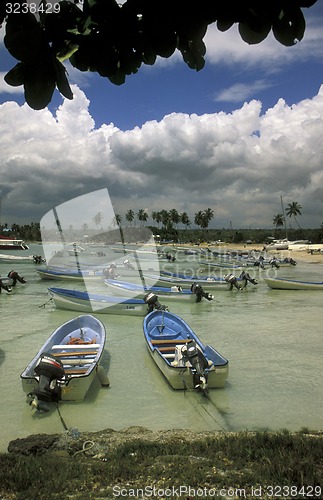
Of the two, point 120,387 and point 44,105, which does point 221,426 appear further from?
point 44,105

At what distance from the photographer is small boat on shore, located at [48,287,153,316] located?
66.5 ft

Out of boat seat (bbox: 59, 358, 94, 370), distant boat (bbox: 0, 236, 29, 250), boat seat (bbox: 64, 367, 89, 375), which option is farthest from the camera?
distant boat (bbox: 0, 236, 29, 250)

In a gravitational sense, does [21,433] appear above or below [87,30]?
below

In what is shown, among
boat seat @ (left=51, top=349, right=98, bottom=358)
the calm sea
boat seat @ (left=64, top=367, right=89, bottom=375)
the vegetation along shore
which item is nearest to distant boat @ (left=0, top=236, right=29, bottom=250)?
the calm sea

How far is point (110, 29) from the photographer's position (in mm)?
2160

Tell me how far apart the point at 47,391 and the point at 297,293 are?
24970mm

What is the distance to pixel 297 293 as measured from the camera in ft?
97.0

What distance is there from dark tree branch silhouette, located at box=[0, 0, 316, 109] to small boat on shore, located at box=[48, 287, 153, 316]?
18043 mm

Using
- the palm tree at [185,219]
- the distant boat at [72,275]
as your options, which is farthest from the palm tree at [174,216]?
the distant boat at [72,275]

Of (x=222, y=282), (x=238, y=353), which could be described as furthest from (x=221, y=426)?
(x=222, y=282)

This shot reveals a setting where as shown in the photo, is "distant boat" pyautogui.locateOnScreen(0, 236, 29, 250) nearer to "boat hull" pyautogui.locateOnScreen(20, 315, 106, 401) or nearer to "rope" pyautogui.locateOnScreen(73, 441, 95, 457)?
"boat hull" pyautogui.locateOnScreen(20, 315, 106, 401)

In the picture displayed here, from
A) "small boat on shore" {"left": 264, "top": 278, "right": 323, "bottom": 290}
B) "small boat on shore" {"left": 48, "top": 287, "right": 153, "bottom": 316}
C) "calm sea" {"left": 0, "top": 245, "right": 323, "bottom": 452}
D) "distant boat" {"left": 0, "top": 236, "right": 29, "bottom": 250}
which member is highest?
"distant boat" {"left": 0, "top": 236, "right": 29, "bottom": 250}

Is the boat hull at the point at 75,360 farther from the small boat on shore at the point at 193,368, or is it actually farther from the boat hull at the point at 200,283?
the boat hull at the point at 200,283

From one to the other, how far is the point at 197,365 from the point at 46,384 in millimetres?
3545
